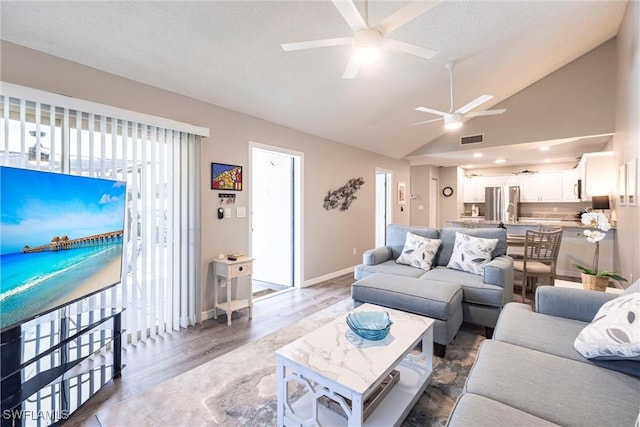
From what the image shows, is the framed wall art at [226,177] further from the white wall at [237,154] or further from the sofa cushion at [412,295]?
the sofa cushion at [412,295]

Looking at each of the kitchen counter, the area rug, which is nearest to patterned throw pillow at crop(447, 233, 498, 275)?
the area rug

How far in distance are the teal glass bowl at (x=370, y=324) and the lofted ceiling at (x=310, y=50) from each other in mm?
2426

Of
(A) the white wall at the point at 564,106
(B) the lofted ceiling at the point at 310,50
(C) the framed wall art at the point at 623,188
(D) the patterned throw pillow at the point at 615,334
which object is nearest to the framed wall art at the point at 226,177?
(B) the lofted ceiling at the point at 310,50

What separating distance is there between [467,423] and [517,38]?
14.4 feet

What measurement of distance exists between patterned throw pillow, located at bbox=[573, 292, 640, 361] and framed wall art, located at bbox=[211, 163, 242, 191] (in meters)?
3.27

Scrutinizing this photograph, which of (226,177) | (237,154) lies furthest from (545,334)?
(237,154)

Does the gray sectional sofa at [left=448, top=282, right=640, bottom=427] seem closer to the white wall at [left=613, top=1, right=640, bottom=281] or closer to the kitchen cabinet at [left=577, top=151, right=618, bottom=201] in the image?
the white wall at [left=613, top=1, right=640, bottom=281]

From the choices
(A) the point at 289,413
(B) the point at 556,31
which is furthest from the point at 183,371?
(B) the point at 556,31

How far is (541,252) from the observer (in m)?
3.61

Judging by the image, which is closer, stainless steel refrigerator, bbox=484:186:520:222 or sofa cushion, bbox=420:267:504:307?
sofa cushion, bbox=420:267:504:307

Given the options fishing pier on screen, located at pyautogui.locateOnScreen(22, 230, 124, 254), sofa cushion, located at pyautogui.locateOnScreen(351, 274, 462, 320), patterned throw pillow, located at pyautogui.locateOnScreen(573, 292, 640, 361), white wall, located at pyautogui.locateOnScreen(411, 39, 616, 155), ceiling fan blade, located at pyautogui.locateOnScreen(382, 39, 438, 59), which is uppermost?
white wall, located at pyautogui.locateOnScreen(411, 39, 616, 155)

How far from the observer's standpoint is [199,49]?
255cm

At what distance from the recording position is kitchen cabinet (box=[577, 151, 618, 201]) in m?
4.66

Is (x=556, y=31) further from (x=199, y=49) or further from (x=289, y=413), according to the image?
(x=289, y=413)
